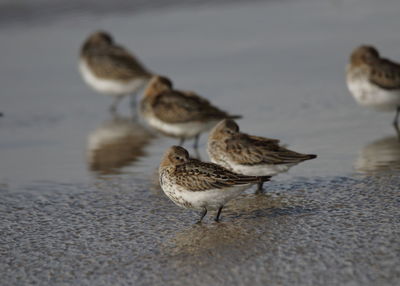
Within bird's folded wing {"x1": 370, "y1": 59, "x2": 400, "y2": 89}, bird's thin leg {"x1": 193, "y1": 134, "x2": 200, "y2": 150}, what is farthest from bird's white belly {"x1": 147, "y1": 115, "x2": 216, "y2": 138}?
bird's folded wing {"x1": 370, "y1": 59, "x2": 400, "y2": 89}

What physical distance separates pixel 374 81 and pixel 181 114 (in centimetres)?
287

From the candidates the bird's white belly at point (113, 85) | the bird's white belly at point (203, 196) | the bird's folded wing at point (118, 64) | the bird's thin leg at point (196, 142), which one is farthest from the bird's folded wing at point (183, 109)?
the bird's white belly at point (203, 196)

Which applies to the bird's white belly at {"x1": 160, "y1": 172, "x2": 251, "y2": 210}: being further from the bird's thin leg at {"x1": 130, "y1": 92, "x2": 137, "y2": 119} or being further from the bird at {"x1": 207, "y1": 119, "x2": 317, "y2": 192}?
the bird's thin leg at {"x1": 130, "y1": 92, "x2": 137, "y2": 119}

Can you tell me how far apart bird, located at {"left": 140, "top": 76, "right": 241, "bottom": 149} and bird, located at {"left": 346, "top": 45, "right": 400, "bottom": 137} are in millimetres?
1989

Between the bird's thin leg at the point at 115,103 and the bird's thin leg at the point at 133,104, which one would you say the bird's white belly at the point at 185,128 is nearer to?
the bird's thin leg at the point at 133,104

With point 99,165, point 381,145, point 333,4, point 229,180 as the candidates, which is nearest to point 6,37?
point 333,4

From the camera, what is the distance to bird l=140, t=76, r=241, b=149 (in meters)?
10.8

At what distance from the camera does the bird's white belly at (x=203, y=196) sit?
727 centimetres

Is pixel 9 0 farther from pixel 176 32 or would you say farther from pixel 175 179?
pixel 175 179

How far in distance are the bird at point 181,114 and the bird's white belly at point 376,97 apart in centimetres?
194

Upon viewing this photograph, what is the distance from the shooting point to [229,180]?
7.29m

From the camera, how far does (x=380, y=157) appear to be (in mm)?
9492

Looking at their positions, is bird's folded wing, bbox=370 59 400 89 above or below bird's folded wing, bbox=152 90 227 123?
above

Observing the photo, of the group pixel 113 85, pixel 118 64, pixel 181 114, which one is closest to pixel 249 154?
pixel 181 114
